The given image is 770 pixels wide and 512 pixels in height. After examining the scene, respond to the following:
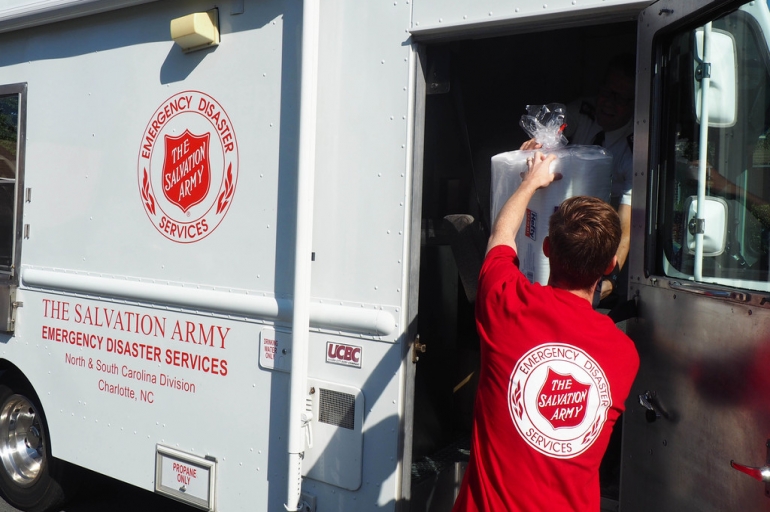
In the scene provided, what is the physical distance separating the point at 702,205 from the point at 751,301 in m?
0.37

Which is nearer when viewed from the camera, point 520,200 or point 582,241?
point 582,241

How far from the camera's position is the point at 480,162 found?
394cm

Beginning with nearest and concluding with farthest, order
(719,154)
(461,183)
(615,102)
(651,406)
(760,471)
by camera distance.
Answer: (760,471), (719,154), (651,406), (615,102), (461,183)

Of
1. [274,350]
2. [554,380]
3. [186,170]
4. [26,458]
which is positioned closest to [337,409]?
[274,350]

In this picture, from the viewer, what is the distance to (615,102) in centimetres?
303

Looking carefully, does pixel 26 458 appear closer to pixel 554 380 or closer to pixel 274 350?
pixel 274 350

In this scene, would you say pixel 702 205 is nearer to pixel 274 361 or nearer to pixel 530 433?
pixel 530 433

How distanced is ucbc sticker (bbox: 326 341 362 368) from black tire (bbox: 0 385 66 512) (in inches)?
78.0

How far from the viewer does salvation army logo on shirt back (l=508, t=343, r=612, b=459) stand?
181 cm

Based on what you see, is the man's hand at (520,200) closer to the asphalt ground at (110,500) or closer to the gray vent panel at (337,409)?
the gray vent panel at (337,409)

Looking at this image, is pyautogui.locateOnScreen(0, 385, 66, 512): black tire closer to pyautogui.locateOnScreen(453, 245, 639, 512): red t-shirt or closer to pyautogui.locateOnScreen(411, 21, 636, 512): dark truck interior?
pyautogui.locateOnScreen(411, 21, 636, 512): dark truck interior

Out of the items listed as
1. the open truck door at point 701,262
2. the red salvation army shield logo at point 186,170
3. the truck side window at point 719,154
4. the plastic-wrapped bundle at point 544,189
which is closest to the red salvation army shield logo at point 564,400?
the open truck door at point 701,262

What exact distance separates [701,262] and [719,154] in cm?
30

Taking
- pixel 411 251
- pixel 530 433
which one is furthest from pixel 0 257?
pixel 530 433
